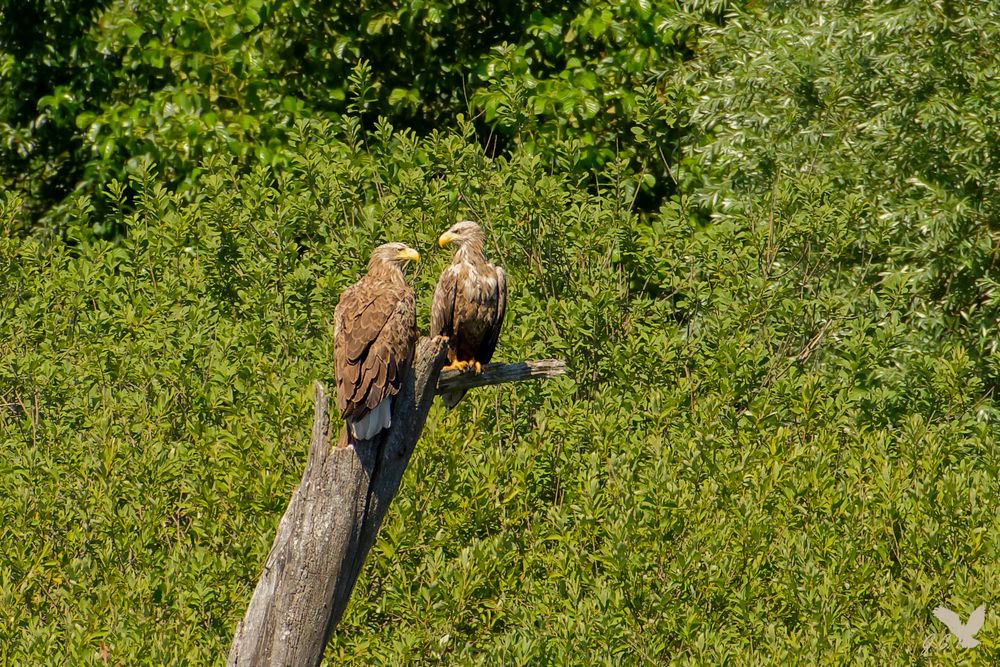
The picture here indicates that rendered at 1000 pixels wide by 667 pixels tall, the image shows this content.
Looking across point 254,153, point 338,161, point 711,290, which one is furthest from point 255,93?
point 711,290

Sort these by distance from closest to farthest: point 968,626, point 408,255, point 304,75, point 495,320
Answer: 1. point 408,255
2. point 968,626
3. point 495,320
4. point 304,75

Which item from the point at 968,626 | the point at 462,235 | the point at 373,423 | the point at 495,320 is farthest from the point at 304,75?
the point at 968,626

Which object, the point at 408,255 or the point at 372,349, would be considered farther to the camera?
the point at 408,255

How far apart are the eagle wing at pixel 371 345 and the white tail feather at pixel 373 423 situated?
0.03m

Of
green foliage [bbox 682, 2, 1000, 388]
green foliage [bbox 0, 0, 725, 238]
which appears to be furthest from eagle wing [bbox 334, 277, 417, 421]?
green foliage [bbox 0, 0, 725, 238]

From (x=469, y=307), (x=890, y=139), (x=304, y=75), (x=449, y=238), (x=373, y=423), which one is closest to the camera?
(x=373, y=423)

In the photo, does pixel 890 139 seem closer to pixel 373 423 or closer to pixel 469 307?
pixel 469 307

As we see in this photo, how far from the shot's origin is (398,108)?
50.5 feet

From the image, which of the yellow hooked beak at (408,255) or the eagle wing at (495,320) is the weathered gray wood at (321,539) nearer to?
the yellow hooked beak at (408,255)

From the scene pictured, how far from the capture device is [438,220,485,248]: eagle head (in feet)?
30.3

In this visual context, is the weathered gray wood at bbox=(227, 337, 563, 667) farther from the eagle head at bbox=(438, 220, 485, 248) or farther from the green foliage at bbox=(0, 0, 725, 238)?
the green foliage at bbox=(0, 0, 725, 238)

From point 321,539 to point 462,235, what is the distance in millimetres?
3227

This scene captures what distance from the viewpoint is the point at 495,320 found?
29.5 ft

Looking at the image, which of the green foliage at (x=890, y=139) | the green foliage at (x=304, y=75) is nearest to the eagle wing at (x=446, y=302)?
the green foliage at (x=890, y=139)
